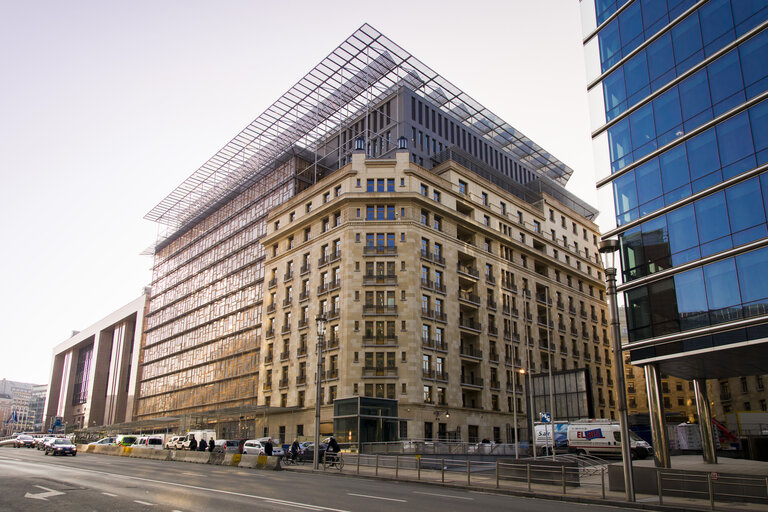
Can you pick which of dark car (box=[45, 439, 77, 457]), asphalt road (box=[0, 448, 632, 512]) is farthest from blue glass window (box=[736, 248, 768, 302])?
dark car (box=[45, 439, 77, 457])

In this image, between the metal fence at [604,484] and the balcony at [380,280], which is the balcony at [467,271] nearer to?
the balcony at [380,280]

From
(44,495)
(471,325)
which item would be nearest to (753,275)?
(44,495)

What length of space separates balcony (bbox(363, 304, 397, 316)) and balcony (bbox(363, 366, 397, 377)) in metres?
5.06

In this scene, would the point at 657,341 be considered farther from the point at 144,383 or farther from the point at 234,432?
the point at 144,383

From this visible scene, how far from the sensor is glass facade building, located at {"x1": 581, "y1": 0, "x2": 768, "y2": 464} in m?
22.8

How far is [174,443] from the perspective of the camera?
59219mm

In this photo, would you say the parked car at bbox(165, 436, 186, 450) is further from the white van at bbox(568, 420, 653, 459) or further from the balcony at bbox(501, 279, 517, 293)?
the balcony at bbox(501, 279, 517, 293)

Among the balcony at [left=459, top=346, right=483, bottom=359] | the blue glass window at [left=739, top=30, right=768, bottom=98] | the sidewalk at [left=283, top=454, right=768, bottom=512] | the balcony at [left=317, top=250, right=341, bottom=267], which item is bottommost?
the sidewalk at [left=283, top=454, right=768, bottom=512]

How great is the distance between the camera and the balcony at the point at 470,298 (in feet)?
202

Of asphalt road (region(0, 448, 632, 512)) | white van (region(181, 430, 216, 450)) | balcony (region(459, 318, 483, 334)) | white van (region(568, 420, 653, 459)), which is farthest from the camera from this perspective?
balcony (region(459, 318, 483, 334))

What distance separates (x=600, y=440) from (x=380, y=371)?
65.2 ft

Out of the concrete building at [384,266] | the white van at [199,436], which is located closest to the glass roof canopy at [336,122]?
the concrete building at [384,266]

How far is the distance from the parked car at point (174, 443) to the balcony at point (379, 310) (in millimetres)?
22418

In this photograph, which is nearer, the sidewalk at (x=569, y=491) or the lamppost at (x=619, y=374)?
the sidewalk at (x=569, y=491)
